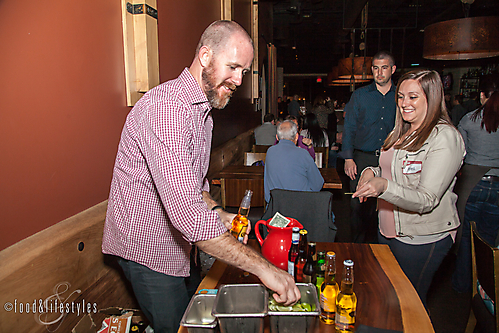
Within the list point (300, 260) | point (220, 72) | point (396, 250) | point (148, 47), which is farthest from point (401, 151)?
point (148, 47)

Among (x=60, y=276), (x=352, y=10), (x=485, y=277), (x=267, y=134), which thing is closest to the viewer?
(x=60, y=276)

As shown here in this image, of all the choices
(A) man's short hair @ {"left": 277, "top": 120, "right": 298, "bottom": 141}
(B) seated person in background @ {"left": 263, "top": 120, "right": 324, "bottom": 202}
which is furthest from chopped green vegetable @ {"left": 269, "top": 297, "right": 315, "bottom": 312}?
(A) man's short hair @ {"left": 277, "top": 120, "right": 298, "bottom": 141}

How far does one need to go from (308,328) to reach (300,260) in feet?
1.20

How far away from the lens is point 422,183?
158 cm

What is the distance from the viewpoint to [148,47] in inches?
81.2

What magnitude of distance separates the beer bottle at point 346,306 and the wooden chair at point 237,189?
2246mm

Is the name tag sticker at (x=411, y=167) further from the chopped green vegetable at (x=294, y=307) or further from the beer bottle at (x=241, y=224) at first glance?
the chopped green vegetable at (x=294, y=307)

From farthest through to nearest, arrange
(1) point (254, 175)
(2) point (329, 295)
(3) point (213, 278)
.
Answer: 1. (1) point (254, 175)
2. (3) point (213, 278)
3. (2) point (329, 295)

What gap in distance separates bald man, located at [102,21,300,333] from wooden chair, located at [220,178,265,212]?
178cm

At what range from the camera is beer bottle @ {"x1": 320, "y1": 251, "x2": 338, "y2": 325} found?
1048mm

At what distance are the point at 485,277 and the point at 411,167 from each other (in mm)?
621

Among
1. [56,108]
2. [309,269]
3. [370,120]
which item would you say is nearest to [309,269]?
[309,269]

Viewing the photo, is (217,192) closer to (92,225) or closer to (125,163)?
(92,225)

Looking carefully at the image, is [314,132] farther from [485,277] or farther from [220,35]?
[220,35]
